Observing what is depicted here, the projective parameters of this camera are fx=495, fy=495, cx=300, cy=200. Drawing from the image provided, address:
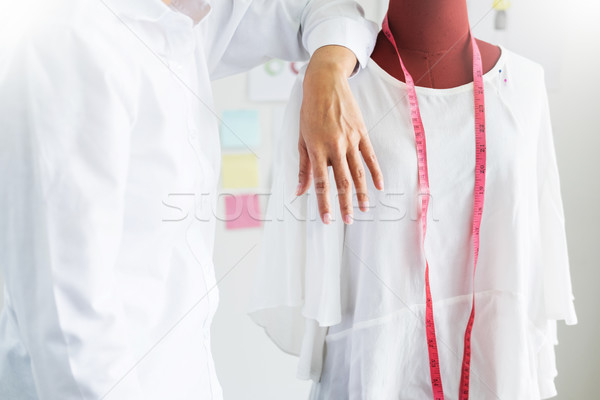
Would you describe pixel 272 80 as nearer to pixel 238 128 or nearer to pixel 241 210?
pixel 238 128

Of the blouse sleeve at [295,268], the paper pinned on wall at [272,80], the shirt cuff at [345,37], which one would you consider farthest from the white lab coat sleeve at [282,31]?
the paper pinned on wall at [272,80]

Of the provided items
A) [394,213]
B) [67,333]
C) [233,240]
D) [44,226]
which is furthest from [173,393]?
[233,240]

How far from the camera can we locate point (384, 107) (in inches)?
35.8

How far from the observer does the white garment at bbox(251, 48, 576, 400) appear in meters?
0.90

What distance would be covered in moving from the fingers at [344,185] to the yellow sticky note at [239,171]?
935mm

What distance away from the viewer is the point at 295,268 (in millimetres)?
990

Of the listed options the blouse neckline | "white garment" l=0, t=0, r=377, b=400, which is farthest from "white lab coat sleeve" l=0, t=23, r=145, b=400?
the blouse neckline

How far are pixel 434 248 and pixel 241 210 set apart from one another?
2.80 feet

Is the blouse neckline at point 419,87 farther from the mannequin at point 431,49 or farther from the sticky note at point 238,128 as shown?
the sticky note at point 238,128

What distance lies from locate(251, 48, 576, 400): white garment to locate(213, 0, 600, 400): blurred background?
685 millimetres

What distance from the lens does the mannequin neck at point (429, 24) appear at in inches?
34.8

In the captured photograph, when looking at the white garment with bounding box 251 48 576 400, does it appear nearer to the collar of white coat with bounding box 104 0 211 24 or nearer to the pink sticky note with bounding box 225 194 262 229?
the collar of white coat with bounding box 104 0 211 24

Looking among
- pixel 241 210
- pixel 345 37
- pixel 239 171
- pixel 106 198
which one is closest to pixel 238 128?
pixel 239 171

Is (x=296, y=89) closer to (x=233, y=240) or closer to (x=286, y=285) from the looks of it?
(x=286, y=285)
